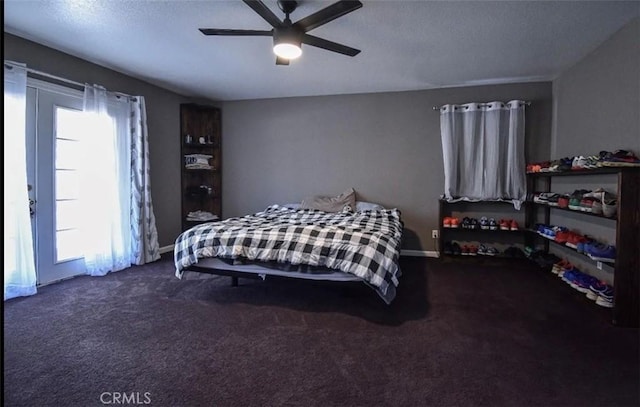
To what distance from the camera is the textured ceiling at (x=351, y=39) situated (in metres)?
2.56

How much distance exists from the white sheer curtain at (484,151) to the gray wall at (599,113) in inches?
16.5

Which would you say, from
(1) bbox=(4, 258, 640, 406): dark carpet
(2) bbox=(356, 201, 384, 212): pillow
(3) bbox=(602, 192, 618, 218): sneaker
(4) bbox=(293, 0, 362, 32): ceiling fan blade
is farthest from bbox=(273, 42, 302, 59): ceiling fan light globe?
(3) bbox=(602, 192, 618, 218): sneaker

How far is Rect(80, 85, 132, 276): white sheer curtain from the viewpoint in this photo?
363 centimetres

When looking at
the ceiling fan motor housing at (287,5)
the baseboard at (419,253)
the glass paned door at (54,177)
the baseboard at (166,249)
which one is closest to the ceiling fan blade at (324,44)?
the ceiling fan motor housing at (287,5)

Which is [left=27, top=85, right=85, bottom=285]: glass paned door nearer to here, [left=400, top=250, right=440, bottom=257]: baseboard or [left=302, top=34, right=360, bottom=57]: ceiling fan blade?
[left=302, top=34, right=360, bottom=57]: ceiling fan blade

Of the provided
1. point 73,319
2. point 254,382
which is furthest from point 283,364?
point 73,319

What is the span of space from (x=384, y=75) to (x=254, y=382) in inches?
139

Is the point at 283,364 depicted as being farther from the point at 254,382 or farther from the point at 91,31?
the point at 91,31

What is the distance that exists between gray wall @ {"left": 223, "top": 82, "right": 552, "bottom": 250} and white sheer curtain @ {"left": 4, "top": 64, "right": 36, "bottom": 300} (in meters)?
2.64

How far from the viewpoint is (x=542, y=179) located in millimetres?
4172

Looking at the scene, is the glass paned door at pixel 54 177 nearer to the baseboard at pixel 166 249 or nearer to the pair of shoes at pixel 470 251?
the baseboard at pixel 166 249

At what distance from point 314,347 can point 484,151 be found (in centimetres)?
336

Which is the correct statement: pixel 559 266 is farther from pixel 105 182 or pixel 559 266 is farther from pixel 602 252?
pixel 105 182

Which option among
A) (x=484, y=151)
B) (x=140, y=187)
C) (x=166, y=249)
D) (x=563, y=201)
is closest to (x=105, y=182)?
(x=140, y=187)
